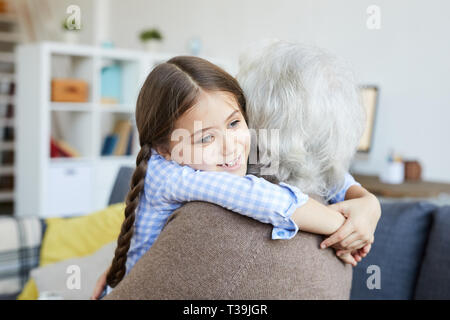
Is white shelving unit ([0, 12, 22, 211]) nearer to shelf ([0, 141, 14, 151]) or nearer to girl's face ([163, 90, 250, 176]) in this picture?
shelf ([0, 141, 14, 151])

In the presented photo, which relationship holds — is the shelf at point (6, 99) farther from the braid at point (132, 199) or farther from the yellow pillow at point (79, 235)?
the braid at point (132, 199)

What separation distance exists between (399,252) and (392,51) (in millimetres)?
1812

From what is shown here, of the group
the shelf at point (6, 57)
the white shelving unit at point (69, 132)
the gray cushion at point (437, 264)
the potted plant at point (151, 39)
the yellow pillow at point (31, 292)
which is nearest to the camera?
the gray cushion at point (437, 264)

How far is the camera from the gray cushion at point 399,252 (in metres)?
1.34

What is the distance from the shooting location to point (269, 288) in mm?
732

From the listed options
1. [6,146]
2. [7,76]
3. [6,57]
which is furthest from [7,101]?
[6,57]

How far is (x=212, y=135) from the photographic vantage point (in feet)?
2.55

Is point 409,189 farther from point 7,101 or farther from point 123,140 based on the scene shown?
point 7,101

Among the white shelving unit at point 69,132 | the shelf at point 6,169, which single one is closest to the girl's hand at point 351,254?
the white shelving unit at point 69,132

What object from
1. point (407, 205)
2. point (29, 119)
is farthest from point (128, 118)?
point (407, 205)

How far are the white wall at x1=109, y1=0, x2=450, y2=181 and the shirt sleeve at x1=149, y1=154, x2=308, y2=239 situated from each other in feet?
4.75

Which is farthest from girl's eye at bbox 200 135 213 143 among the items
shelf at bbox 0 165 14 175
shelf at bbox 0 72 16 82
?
shelf at bbox 0 72 16 82

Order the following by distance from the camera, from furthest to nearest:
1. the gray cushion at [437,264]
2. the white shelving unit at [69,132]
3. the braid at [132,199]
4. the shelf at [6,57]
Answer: the shelf at [6,57], the white shelving unit at [69,132], the gray cushion at [437,264], the braid at [132,199]
